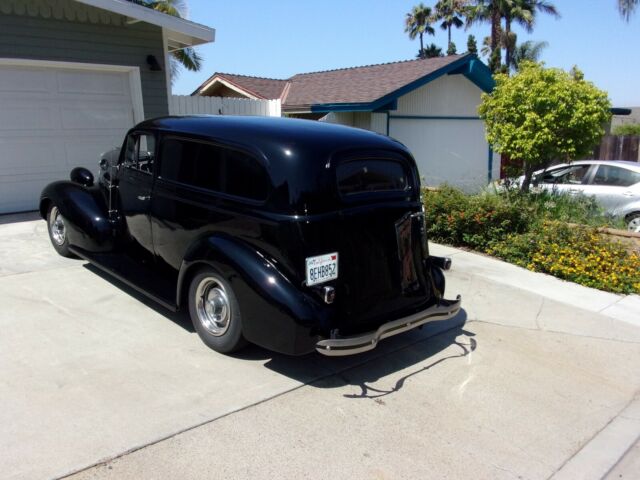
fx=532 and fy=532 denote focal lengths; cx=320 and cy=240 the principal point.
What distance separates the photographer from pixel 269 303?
Answer: 11.9 ft

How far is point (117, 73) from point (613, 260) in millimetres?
8397

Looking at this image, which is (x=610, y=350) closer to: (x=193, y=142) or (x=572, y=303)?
(x=572, y=303)

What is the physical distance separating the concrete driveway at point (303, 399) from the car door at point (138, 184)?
0.71 m

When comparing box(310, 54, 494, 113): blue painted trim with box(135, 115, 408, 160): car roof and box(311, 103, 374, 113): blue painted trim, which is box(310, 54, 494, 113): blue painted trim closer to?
box(311, 103, 374, 113): blue painted trim

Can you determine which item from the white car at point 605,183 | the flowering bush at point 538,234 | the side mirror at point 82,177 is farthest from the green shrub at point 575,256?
the side mirror at point 82,177

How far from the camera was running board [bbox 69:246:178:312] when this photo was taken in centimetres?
448

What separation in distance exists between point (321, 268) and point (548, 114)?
6819mm

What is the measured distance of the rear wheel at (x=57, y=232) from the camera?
6.20 meters

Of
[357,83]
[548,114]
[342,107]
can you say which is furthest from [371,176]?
[357,83]

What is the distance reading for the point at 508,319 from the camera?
17.8 feet

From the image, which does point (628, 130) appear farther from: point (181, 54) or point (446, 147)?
point (181, 54)

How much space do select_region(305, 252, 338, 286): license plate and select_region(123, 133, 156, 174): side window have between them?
6.76 feet

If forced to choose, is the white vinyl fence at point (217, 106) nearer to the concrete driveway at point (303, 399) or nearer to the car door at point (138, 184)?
the car door at point (138, 184)

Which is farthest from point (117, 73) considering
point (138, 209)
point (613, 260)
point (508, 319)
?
point (613, 260)
